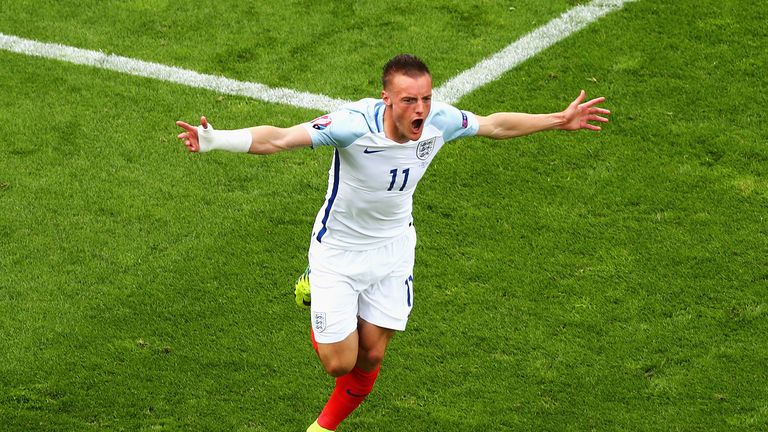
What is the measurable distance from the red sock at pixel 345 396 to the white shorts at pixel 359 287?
1.05ft

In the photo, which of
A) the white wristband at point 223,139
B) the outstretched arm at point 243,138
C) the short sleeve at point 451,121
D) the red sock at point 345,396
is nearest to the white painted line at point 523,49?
the short sleeve at point 451,121

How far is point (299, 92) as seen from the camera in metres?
11.4

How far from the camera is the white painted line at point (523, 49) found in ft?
37.3

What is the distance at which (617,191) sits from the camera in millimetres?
10047

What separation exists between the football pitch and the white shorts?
2.34 feet

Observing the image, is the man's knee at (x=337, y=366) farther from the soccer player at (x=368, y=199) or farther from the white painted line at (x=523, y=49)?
the white painted line at (x=523, y=49)

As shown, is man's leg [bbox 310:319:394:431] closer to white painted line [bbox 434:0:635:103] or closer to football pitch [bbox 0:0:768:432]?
football pitch [bbox 0:0:768:432]

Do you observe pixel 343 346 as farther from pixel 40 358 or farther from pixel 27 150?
pixel 27 150

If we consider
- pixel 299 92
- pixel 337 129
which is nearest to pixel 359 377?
pixel 337 129

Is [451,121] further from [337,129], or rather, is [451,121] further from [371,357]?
[371,357]

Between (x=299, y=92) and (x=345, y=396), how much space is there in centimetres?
417

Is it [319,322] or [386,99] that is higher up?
[386,99]

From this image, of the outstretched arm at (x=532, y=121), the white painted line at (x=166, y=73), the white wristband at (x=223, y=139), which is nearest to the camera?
the white wristband at (x=223, y=139)

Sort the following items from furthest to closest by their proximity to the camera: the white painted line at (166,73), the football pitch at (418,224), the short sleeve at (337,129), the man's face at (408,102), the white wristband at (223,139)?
the white painted line at (166,73), the football pitch at (418,224), the short sleeve at (337,129), the man's face at (408,102), the white wristband at (223,139)
